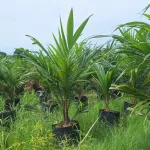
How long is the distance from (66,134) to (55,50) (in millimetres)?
581

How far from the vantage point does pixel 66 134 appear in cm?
202

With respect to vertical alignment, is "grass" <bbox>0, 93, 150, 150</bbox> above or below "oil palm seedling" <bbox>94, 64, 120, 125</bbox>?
below

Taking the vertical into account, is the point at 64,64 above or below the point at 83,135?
above

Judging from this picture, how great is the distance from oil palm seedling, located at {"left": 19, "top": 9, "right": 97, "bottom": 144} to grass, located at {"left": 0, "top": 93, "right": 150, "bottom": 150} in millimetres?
154

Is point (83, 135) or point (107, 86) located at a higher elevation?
point (107, 86)

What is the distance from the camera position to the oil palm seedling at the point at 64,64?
1.96 metres

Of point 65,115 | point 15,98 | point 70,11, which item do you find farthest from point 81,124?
point 15,98

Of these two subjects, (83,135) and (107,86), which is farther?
(107,86)

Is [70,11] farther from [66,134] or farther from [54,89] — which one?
[66,134]

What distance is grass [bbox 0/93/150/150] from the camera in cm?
179

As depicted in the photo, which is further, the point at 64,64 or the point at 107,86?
the point at 107,86

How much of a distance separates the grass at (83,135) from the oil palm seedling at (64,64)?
6.0 inches

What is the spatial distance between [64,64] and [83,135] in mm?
528

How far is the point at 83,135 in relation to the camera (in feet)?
6.80
